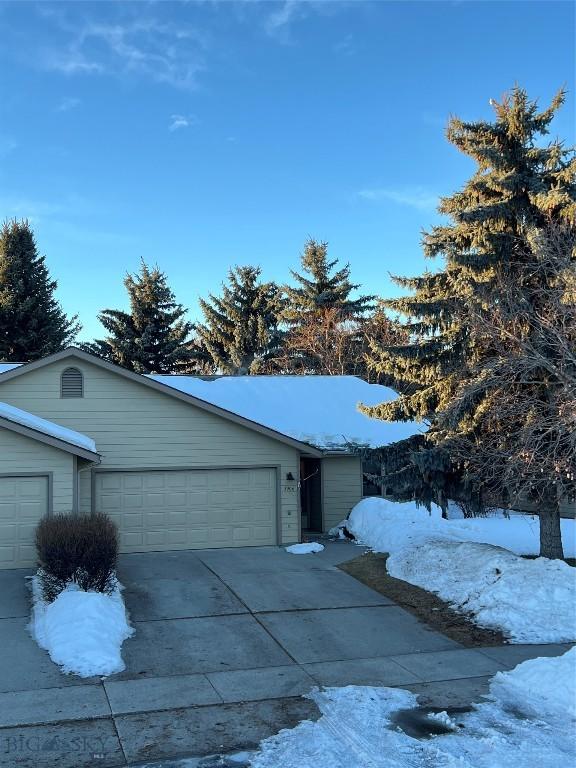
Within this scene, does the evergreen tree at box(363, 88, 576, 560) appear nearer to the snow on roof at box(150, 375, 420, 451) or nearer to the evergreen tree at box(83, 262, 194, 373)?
the snow on roof at box(150, 375, 420, 451)

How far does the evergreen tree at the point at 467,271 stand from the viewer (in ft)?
42.2

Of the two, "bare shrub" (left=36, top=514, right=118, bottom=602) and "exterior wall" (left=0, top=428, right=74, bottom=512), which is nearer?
"bare shrub" (left=36, top=514, right=118, bottom=602)

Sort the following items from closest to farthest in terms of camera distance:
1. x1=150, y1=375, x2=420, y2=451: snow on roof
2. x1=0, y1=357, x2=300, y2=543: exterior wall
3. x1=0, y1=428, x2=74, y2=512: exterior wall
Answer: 1. x1=0, y1=428, x2=74, y2=512: exterior wall
2. x1=0, y1=357, x2=300, y2=543: exterior wall
3. x1=150, y1=375, x2=420, y2=451: snow on roof

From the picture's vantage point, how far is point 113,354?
39125 mm

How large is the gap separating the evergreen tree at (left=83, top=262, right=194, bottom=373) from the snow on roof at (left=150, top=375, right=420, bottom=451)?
52.5ft

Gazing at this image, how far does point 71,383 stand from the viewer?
16953 millimetres

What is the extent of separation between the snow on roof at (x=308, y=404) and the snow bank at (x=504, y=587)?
20.7ft

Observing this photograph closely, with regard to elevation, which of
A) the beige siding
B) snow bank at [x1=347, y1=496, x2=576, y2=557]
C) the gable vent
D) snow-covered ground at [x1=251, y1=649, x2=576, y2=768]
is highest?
the gable vent

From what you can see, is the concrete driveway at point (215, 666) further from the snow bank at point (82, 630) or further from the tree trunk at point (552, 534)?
the tree trunk at point (552, 534)

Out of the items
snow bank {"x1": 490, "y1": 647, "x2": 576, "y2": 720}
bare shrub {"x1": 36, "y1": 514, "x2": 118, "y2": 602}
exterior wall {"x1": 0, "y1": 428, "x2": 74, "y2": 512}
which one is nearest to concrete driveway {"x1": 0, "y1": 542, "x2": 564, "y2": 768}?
snow bank {"x1": 490, "y1": 647, "x2": 576, "y2": 720}

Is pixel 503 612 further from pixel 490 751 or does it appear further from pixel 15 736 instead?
pixel 15 736

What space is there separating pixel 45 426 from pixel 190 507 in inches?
160

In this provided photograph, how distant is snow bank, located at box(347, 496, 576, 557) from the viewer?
1627cm

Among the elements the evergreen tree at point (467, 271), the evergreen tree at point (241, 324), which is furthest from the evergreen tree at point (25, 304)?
the evergreen tree at point (467, 271)
